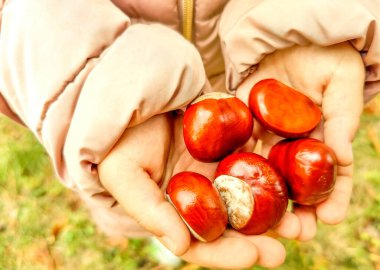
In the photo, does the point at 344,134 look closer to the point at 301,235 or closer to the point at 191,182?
the point at 301,235

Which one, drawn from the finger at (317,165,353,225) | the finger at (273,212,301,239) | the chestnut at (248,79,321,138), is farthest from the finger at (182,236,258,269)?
the chestnut at (248,79,321,138)

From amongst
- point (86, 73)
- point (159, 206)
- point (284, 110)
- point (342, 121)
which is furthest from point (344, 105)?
point (86, 73)

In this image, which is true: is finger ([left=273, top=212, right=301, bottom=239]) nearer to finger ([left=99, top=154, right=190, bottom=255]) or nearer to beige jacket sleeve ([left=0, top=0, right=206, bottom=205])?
finger ([left=99, top=154, right=190, bottom=255])

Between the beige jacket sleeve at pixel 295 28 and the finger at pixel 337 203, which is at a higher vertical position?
the beige jacket sleeve at pixel 295 28

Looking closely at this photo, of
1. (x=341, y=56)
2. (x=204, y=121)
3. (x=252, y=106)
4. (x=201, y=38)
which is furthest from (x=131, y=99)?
(x=341, y=56)

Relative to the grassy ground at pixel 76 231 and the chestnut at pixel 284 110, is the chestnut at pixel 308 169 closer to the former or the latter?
the chestnut at pixel 284 110

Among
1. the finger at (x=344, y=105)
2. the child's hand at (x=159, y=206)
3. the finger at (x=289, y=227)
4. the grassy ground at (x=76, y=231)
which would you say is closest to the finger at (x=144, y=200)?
the child's hand at (x=159, y=206)
